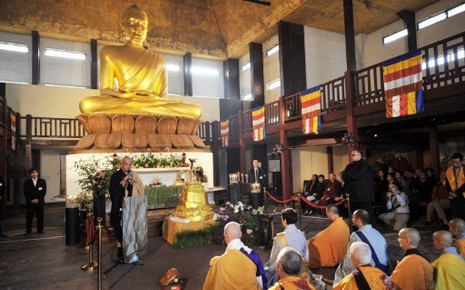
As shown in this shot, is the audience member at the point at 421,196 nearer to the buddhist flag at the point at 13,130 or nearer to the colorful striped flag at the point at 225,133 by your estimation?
the colorful striped flag at the point at 225,133

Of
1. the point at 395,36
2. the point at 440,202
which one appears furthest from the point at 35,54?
the point at 440,202

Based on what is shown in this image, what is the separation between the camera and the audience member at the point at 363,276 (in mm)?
1949

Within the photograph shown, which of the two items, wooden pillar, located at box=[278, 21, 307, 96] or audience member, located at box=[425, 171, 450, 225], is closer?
audience member, located at box=[425, 171, 450, 225]

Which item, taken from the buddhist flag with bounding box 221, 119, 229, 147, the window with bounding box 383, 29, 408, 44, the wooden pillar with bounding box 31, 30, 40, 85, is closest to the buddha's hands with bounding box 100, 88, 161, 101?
the buddhist flag with bounding box 221, 119, 229, 147

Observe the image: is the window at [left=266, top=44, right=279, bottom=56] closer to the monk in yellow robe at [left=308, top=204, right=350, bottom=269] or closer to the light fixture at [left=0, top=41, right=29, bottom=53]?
the light fixture at [left=0, top=41, right=29, bottom=53]

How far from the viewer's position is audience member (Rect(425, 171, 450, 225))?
6121 mm

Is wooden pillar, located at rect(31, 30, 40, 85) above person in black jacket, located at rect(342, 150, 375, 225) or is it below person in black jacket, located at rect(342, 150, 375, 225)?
above

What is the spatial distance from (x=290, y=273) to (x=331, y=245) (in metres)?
2.22

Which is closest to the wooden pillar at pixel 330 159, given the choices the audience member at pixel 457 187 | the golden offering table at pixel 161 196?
the audience member at pixel 457 187

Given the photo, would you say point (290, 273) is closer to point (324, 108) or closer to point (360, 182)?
point (360, 182)

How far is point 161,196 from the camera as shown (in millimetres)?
6578

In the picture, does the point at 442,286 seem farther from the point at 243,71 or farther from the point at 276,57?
the point at 243,71

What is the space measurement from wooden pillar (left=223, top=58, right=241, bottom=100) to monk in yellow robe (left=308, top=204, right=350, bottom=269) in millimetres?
12983

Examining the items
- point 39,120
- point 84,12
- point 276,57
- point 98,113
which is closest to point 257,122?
point 276,57
